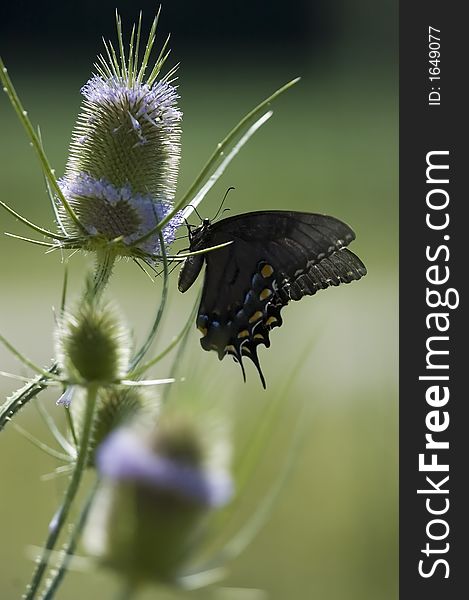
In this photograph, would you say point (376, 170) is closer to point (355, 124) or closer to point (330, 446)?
point (355, 124)

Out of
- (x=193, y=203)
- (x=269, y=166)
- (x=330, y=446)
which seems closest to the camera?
(x=193, y=203)

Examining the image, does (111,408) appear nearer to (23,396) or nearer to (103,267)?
(23,396)

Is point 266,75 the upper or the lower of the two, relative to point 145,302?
upper

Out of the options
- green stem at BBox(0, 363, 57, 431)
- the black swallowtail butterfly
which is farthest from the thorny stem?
the black swallowtail butterfly

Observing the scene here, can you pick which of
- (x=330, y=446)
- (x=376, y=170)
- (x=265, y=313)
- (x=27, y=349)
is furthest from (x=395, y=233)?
(x=265, y=313)

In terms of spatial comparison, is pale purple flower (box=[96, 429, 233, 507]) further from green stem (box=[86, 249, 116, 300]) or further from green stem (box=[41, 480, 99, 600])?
green stem (box=[86, 249, 116, 300])

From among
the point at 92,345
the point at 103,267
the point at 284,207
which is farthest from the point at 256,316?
the point at 284,207

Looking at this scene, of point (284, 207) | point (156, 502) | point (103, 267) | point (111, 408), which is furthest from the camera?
point (284, 207)
